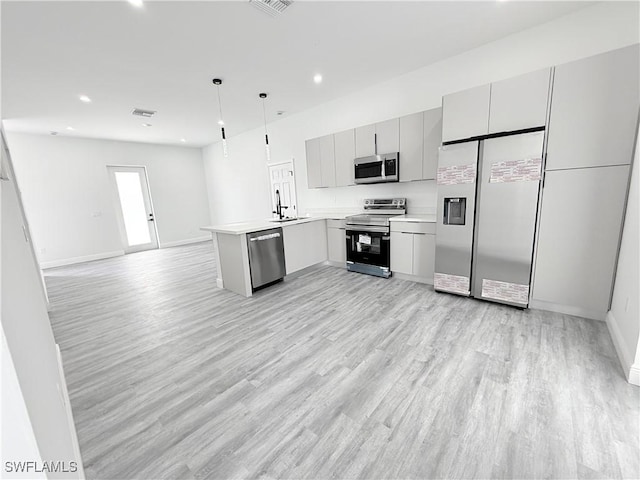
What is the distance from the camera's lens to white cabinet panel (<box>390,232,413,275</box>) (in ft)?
12.2

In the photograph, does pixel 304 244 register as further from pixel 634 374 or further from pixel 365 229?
pixel 634 374

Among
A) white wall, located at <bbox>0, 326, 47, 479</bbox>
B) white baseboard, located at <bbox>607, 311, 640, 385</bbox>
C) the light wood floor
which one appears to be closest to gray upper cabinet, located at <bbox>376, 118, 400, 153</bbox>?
the light wood floor

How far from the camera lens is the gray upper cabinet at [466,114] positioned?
9.20 feet

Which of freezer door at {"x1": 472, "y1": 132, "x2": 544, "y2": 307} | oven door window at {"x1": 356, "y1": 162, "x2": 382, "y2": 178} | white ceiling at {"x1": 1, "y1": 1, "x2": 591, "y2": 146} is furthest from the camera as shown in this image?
oven door window at {"x1": 356, "y1": 162, "x2": 382, "y2": 178}

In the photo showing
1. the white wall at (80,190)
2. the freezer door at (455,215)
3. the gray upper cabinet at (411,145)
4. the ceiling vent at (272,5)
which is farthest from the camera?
the white wall at (80,190)

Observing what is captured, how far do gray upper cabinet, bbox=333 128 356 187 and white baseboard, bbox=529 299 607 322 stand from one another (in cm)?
301

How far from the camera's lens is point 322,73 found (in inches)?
147

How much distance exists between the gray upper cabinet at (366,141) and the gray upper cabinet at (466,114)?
121cm

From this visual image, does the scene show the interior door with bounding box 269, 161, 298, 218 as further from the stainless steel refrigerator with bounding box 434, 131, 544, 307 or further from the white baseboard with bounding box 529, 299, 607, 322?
the white baseboard with bounding box 529, 299, 607, 322

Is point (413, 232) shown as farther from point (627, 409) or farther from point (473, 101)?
point (627, 409)

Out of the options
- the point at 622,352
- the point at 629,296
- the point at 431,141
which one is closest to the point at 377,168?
the point at 431,141

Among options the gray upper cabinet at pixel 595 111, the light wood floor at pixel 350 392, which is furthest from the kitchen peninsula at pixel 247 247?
the gray upper cabinet at pixel 595 111

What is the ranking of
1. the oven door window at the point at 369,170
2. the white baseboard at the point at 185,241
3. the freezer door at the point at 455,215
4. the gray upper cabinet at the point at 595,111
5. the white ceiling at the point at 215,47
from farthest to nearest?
the white baseboard at the point at 185,241 < the oven door window at the point at 369,170 < the freezer door at the point at 455,215 < the white ceiling at the point at 215,47 < the gray upper cabinet at the point at 595,111

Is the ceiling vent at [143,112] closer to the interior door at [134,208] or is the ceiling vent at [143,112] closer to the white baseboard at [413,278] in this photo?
the interior door at [134,208]
